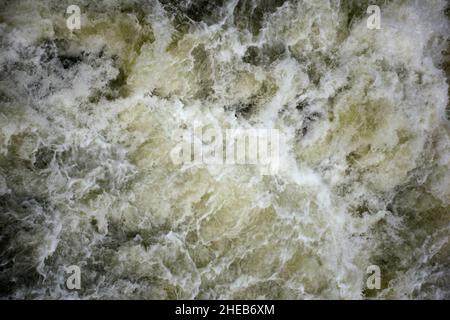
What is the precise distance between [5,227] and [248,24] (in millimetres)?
3334

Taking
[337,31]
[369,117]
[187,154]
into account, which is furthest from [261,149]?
[337,31]

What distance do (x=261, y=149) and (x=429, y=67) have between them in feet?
6.85

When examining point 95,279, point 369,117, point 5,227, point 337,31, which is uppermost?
point 337,31

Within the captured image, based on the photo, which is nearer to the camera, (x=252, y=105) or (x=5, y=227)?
(x=5, y=227)

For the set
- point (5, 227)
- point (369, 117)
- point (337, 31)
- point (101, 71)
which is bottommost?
point (5, 227)

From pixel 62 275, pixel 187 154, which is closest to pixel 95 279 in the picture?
pixel 62 275

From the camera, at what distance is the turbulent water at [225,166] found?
14.9 ft

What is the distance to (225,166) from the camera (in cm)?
471

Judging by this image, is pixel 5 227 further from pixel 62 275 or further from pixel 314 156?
pixel 314 156

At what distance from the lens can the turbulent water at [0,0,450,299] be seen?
4.55 meters

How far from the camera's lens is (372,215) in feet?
15.7

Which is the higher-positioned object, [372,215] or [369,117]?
[369,117]

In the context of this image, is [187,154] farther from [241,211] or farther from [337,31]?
[337,31]

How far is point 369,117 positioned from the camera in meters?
4.75
